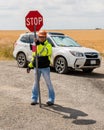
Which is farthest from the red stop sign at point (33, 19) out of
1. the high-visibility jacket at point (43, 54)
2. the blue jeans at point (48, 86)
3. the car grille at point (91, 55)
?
the car grille at point (91, 55)

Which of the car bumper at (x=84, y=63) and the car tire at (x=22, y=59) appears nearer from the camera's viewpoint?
the car bumper at (x=84, y=63)

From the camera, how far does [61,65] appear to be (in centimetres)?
1641

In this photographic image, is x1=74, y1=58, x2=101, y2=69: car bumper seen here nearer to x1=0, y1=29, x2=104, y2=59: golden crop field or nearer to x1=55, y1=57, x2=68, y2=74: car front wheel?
x1=55, y1=57, x2=68, y2=74: car front wheel

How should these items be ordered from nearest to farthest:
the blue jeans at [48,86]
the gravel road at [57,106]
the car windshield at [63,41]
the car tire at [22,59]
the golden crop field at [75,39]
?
the gravel road at [57,106] → the blue jeans at [48,86] → the car windshield at [63,41] → the car tire at [22,59] → the golden crop field at [75,39]

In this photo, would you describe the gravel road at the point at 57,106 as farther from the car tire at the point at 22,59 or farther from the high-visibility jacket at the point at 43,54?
the car tire at the point at 22,59

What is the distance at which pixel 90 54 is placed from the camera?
16.5 m

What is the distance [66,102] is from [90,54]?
608 cm

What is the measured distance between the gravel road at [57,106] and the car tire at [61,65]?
1.05 m

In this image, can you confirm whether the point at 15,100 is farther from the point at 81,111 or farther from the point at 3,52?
the point at 3,52

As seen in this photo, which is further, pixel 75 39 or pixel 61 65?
pixel 75 39

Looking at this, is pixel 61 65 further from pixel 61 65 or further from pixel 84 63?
pixel 84 63

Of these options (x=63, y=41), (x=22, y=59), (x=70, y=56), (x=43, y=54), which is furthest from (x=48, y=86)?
(x=22, y=59)

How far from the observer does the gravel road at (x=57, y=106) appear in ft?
27.1

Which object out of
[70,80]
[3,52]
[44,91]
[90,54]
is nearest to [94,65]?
[90,54]
